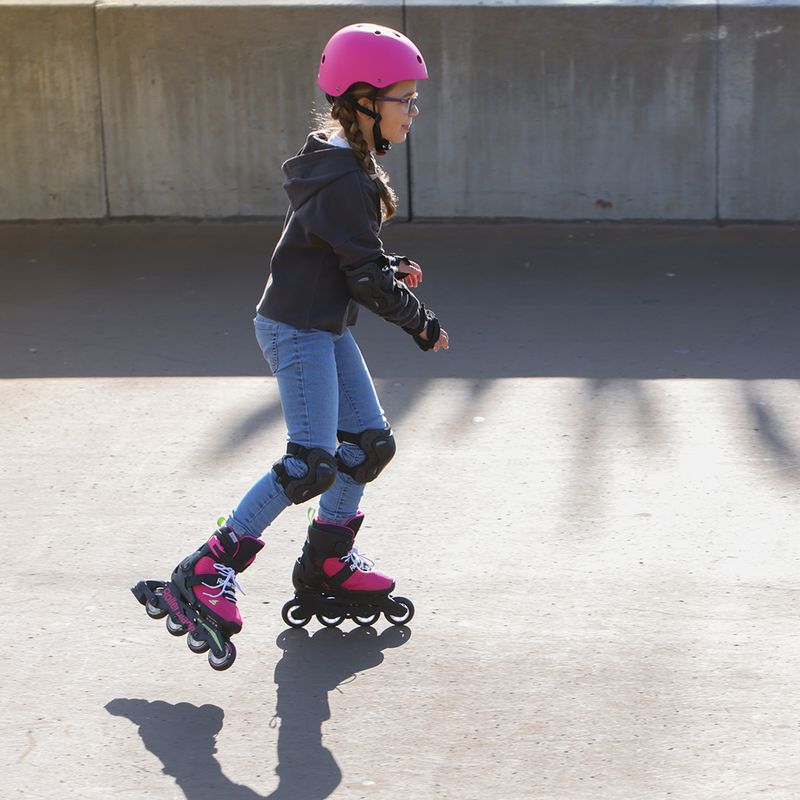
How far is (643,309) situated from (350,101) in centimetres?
411

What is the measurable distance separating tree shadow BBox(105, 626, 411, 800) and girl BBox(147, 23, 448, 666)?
27cm

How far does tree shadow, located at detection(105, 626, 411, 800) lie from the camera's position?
352cm

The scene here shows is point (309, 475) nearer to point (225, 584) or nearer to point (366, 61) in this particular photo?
point (225, 584)

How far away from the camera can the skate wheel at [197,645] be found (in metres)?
4.03

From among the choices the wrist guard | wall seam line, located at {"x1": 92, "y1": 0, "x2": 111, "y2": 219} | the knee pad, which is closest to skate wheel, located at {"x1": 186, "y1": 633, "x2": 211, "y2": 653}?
the knee pad

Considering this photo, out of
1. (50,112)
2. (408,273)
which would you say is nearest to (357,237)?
(408,273)

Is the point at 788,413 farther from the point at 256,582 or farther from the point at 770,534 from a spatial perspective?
the point at 256,582

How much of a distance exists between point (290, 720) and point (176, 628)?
0.45 m

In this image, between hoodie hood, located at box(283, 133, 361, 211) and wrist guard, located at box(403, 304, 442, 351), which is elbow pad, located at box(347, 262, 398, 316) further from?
hoodie hood, located at box(283, 133, 361, 211)

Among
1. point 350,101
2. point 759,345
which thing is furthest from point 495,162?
point 350,101

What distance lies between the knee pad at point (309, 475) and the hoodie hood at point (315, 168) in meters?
0.68

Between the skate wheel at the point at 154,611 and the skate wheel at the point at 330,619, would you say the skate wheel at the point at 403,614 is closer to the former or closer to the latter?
the skate wheel at the point at 330,619

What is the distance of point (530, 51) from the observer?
938 cm

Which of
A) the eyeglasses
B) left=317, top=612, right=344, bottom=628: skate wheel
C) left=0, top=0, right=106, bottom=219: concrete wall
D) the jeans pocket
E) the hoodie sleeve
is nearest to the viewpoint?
the hoodie sleeve
